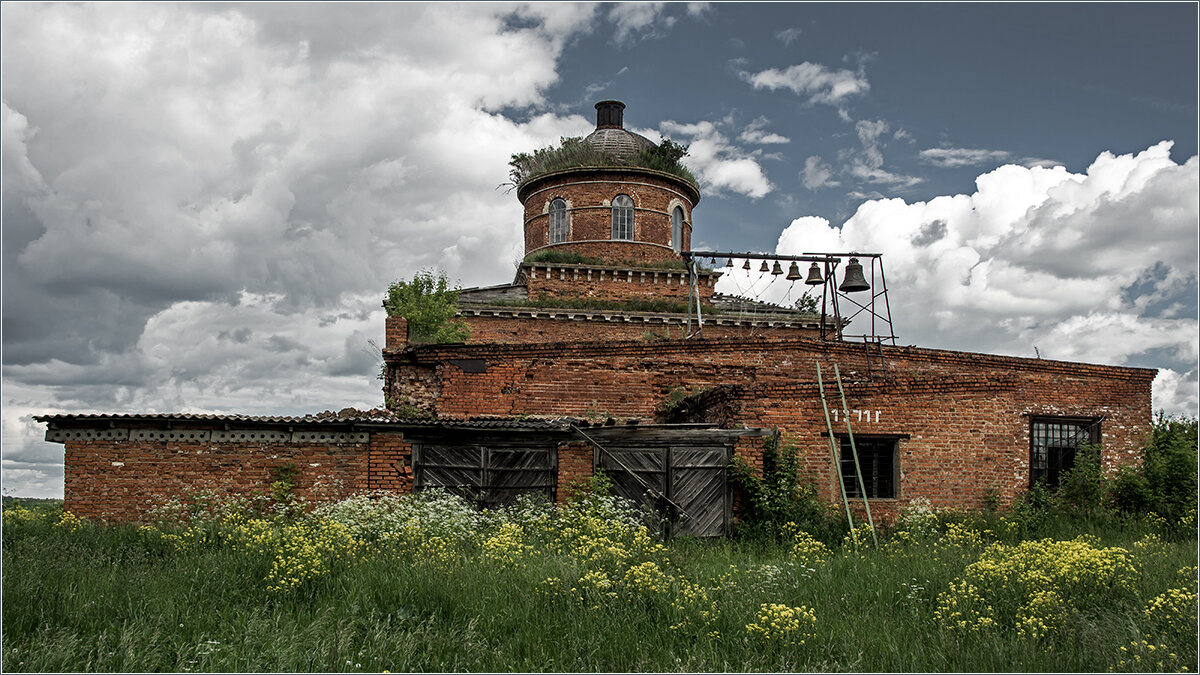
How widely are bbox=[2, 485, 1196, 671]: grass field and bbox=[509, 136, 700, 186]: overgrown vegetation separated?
61.7 ft

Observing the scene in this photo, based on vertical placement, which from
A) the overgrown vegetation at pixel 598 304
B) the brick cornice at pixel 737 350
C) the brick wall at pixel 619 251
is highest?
the brick wall at pixel 619 251

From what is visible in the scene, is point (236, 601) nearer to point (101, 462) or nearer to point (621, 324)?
point (101, 462)

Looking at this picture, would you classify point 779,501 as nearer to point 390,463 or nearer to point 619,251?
point 390,463

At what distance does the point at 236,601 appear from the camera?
8.16 m

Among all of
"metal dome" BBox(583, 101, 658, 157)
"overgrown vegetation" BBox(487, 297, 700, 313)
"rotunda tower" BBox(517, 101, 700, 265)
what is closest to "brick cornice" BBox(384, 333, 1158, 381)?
"overgrown vegetation" BBox(487, 297, 700, 313)

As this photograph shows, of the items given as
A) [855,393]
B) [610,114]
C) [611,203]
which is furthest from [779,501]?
[610,114]

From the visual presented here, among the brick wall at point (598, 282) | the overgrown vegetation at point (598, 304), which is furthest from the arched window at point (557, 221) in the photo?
A: the overgrown vegetation at point (598, 304)

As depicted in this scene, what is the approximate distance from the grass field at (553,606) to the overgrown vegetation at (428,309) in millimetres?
11386

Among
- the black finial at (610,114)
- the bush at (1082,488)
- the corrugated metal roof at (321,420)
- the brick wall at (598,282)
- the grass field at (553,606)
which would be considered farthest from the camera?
the black finial at (610,114)

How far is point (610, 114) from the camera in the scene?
30.2 metres

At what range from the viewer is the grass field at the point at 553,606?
6.59m

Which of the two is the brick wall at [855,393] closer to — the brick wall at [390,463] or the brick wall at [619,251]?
the brick wall at [390,463]

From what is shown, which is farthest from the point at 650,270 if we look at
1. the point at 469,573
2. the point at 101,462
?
the point at 469,573

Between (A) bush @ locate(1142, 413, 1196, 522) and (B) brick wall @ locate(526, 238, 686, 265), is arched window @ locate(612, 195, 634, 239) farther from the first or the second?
(A) bush @ locate(1142, 413, 1196, 522)
